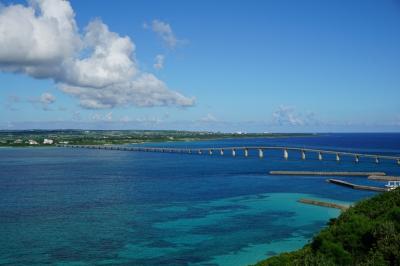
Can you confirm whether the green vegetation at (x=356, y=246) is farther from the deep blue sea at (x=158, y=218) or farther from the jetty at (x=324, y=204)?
the jetty at (x=324, y=204)

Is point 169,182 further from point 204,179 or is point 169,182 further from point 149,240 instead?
point 149,240

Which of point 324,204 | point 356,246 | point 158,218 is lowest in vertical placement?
point 158,218

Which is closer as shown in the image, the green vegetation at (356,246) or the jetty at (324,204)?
the green vegetation at (356,246)

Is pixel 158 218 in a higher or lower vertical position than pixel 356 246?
lower

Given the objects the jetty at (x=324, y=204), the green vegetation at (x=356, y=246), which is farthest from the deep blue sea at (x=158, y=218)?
the green vegetation at (x=356, y=246)

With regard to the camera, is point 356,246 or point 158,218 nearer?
point 356,246

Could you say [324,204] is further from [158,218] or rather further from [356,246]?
[356,246]

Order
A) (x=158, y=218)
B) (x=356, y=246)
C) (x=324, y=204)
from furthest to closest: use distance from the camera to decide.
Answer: (x=324, y=204) < (x=158, y=218) < (x=356, y=246)

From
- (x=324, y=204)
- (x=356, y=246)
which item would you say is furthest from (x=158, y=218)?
(x=356, y=246)
